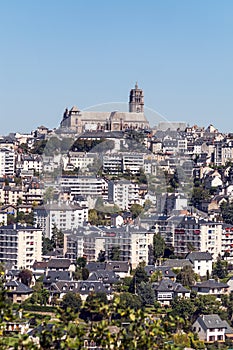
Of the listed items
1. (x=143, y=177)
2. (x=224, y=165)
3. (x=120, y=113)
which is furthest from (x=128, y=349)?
(x=120, y=113)

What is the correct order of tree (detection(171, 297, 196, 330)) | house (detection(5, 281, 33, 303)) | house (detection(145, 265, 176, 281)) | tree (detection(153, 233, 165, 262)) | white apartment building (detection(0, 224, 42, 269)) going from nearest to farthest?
1. tree (detection(171, 297, 196, 330))
2. house (detection(5, 281, 33, 303))
3. house (detection(145, 265, 176, 281))
4. white apartment building (detection(0, 224, 42, 269))
5. tree (detection(153, 233, 165, 262))

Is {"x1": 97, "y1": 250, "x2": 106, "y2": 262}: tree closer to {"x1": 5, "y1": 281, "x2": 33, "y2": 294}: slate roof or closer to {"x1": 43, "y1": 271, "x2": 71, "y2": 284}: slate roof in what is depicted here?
{"x1": 43, "y1": 271, "x2": 71, "y2": 284}: slate roof

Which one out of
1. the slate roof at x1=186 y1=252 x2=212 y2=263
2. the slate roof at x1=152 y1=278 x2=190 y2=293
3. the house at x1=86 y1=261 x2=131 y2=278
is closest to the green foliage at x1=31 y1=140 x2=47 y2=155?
the slate roof at x1=186 y1=252 x2=212 y2=263

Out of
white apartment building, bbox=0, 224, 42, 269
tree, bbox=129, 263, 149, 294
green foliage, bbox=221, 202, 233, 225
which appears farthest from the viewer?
green foliage, bbox=221, 202, 233, 225

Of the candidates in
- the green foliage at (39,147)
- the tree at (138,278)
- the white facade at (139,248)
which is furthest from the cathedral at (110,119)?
the tree at (138,278)

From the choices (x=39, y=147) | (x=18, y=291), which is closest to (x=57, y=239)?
(x=18, y=291)

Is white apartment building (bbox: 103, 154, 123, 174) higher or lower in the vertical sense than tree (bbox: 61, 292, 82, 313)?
higher

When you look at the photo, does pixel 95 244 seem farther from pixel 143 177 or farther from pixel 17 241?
pixel 143 177
